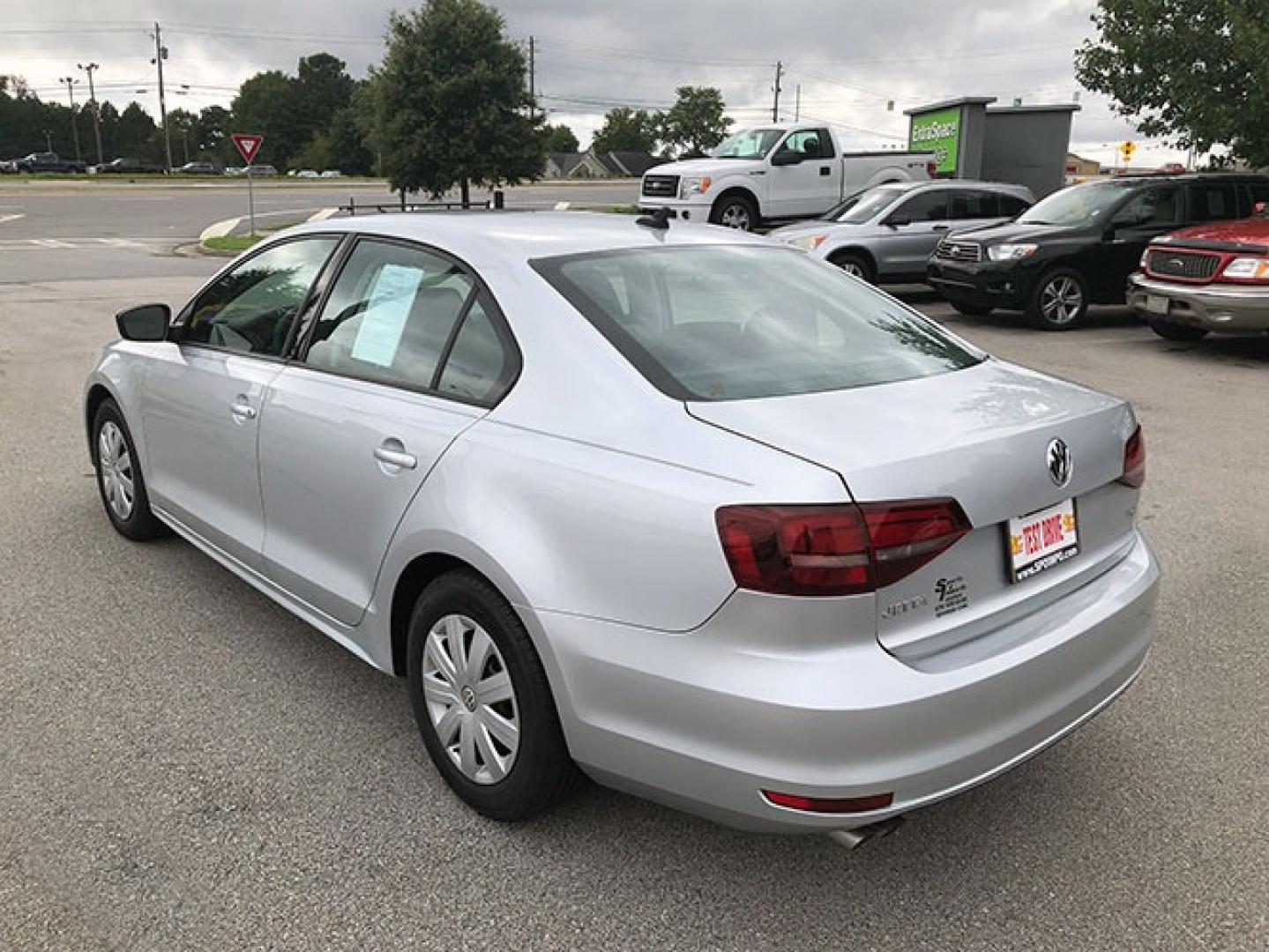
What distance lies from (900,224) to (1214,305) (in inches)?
206

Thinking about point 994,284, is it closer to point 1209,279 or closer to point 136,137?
point 1209,279

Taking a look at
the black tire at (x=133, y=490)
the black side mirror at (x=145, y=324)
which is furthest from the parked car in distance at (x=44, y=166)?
the black side mirror at (x=145, y=324)

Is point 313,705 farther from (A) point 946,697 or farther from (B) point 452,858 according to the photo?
(A) point 946,697

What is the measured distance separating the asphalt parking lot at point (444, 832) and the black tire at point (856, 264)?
399 inches

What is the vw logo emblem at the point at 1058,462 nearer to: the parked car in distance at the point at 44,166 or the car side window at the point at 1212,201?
the car side window at the point at 1212,201

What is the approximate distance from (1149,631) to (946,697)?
39.0 inches

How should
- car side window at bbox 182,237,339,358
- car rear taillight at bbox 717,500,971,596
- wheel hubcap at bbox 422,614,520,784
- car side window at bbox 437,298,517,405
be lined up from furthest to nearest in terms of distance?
car side window at bbox 182,237,339,358, car side window at bbox 437,298,517,405, wheel hubcap at bbox 422,614,520,784, car rear taillight at bbox 717,500,971,596

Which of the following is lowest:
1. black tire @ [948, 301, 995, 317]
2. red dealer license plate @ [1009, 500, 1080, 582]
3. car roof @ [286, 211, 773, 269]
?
black tire @ [948, 301, 995, 317]

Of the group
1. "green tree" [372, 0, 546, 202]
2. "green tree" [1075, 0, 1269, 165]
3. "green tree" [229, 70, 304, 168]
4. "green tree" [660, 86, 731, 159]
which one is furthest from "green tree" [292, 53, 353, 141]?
"green tree" [1075, 0, 1269, 165]

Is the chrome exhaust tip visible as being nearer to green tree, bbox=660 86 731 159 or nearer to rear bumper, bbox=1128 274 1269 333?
rear bumper, bbox=1128 274 1269 333

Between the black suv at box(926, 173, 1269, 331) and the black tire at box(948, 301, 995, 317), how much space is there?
38mm

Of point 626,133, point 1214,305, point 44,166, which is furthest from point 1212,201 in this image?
point 626,133

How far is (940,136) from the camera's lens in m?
20.5

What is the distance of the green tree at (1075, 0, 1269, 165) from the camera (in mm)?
13453
